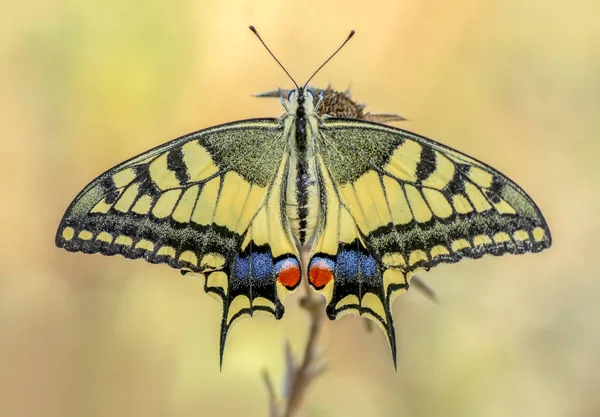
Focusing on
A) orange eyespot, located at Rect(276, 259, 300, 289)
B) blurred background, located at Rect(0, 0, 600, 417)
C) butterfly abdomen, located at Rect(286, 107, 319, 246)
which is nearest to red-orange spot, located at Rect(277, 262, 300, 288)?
orange eyespot, located at Rect(276, 259, 300, 289)

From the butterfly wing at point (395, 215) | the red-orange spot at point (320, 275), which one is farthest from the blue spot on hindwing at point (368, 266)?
the red-orange spot at point (320, 275)

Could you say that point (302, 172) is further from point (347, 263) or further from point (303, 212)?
point (347, 263)

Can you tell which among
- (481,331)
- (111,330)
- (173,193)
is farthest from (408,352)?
(173,193)

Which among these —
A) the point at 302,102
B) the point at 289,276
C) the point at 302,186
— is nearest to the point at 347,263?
the point at 289,276

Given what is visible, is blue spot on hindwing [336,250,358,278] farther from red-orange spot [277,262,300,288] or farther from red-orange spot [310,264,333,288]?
red-orange spot [277,262,300,288]

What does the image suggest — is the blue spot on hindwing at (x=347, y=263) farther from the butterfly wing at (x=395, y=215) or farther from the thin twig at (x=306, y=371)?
the thin twig at (x=306, y=371)

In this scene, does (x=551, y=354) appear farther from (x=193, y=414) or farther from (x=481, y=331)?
(x=193, y=414)
